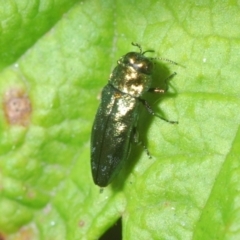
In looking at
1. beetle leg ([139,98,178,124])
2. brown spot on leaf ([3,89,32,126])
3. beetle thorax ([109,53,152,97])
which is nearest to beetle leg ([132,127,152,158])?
beetle leg ([139,98,178,124])

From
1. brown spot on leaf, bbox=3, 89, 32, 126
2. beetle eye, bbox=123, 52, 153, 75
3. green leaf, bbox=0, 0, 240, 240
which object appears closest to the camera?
green leaf, bbox=0, 0, 240, 240

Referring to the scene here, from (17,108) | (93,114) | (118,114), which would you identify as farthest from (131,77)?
(17,108)

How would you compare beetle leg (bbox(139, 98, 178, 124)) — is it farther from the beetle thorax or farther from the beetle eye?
the beetle eye

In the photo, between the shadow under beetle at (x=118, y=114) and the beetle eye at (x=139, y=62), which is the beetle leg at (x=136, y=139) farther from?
the beetle eye at (x=139, y=62)

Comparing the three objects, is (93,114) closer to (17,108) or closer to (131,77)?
(131,77)

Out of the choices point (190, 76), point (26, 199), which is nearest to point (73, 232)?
point (26, 199)

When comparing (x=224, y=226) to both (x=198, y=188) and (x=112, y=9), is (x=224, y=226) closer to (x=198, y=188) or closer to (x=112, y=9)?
(x=198, y=188)

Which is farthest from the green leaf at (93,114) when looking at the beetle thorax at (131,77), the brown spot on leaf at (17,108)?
the beetle thorax at (131,77)
